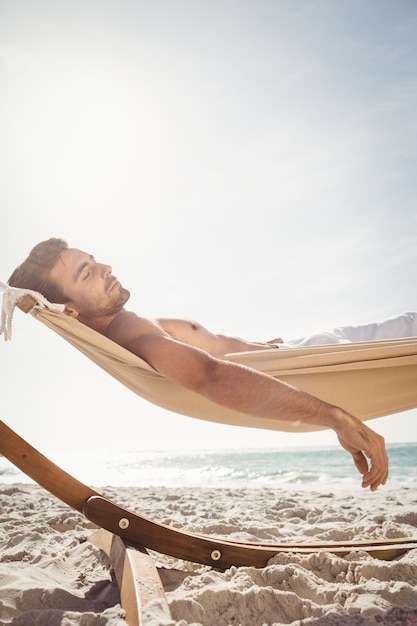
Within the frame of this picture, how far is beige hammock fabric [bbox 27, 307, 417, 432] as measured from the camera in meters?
1.73

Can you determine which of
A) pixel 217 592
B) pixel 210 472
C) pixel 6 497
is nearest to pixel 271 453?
pixel 210 472

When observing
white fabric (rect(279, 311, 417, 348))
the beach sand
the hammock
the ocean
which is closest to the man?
the hammock

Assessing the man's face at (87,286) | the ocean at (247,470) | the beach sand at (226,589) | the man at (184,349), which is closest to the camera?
the beach sand at (226,589)

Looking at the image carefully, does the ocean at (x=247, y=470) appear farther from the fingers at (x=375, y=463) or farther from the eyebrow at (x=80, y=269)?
the fingers at (x=375, y=463)

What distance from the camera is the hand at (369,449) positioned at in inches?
47.8

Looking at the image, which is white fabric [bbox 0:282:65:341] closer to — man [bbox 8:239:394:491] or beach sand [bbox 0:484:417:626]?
man [bbox 8:239:394:491]

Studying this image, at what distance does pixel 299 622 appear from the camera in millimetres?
959

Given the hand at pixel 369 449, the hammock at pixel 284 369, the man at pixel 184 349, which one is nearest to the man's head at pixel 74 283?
the man at pixel 184 349

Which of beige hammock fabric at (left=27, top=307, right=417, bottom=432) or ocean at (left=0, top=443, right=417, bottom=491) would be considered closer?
beige hammock fabric at (left=27, top=307, right=417, bottom=432)

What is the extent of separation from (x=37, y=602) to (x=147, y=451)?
2152 cm

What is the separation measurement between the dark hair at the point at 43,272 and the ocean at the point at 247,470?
6.77m

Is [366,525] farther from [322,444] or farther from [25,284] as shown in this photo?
[322,444]

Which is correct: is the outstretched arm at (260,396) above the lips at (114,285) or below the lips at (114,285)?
below

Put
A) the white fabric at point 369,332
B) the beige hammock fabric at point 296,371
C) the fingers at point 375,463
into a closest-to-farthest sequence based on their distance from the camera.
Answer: the fingers at point 375,463 < the beige hammock fabric at point 296,371 < the white fabric at point 369,332
